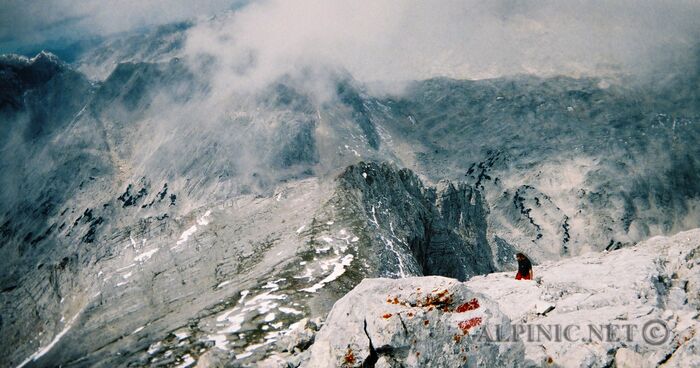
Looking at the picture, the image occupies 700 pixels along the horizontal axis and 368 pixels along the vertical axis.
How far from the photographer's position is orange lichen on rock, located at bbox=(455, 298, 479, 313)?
23.5 m

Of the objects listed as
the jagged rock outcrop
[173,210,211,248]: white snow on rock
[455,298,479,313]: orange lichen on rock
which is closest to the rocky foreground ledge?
[455,298,479,313]: orange lichen on rock

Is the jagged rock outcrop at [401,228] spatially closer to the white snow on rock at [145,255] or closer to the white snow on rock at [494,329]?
the white snow on rock at [145,255]

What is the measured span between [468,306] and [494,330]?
157 centimetres

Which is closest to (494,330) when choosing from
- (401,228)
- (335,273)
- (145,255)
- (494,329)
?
(494,329)

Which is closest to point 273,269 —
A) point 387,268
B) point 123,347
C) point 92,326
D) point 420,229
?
point 387,268

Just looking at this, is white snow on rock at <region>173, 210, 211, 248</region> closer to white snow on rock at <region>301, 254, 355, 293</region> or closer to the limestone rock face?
white snow on rock at <region>301, 254, 355, 293</region>

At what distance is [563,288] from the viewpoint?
105ft

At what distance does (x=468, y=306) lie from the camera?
2359cm

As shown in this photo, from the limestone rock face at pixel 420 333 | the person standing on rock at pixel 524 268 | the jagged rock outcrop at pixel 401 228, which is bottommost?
the jagged rock outcrop at pixel 401 228

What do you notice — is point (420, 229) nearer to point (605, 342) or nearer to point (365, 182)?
point (365, 182)

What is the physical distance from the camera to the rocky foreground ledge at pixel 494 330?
22.5 meters

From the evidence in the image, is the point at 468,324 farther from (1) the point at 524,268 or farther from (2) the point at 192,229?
(2) the point at 192,229

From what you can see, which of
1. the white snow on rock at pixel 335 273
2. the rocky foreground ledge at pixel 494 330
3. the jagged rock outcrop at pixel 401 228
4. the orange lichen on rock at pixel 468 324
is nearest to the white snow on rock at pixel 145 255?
the jagged rock outcrop at pixel 401 228

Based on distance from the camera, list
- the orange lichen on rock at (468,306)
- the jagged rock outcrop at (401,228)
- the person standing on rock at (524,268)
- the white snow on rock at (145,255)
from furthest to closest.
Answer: the white snow on rock at (145,255) < the jagged rock outcrop at (401,228) < the person standing on rock at (524,268) < the orange lichen on rock at (468,306)
